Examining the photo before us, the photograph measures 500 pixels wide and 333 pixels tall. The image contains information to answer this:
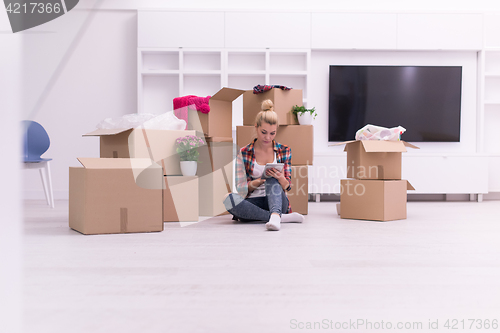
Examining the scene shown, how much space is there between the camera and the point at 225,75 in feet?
12.9

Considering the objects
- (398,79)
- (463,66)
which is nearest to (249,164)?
(398,79)

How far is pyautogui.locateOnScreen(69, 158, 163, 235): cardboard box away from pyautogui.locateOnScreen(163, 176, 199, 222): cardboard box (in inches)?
14.3

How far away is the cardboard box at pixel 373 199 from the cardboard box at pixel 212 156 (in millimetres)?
841

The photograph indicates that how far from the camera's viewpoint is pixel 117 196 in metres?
1.95

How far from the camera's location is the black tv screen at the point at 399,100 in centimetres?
409

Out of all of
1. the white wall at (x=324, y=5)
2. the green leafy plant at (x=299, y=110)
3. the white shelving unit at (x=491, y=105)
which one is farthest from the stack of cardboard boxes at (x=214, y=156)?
the white shelving unit at (x=491, y=105)

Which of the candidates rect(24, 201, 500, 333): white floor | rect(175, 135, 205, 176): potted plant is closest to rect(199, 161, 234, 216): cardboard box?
rect(175, 135, 205, 176): potted plant

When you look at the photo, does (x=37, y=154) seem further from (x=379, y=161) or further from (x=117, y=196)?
(x=379, y=161)

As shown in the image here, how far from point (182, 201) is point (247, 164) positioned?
46cm

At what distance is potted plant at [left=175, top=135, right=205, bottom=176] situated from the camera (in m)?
2.46

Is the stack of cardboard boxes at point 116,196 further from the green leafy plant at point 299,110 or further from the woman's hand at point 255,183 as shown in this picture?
the green leafy plant at point 299,110

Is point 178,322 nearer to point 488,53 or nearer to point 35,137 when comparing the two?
point 35,137

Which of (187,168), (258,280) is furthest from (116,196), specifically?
(258,280)

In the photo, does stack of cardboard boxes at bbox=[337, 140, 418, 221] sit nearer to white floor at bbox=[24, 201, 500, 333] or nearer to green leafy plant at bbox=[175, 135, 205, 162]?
white floor at bbox=[24, 201, 500, 333]
